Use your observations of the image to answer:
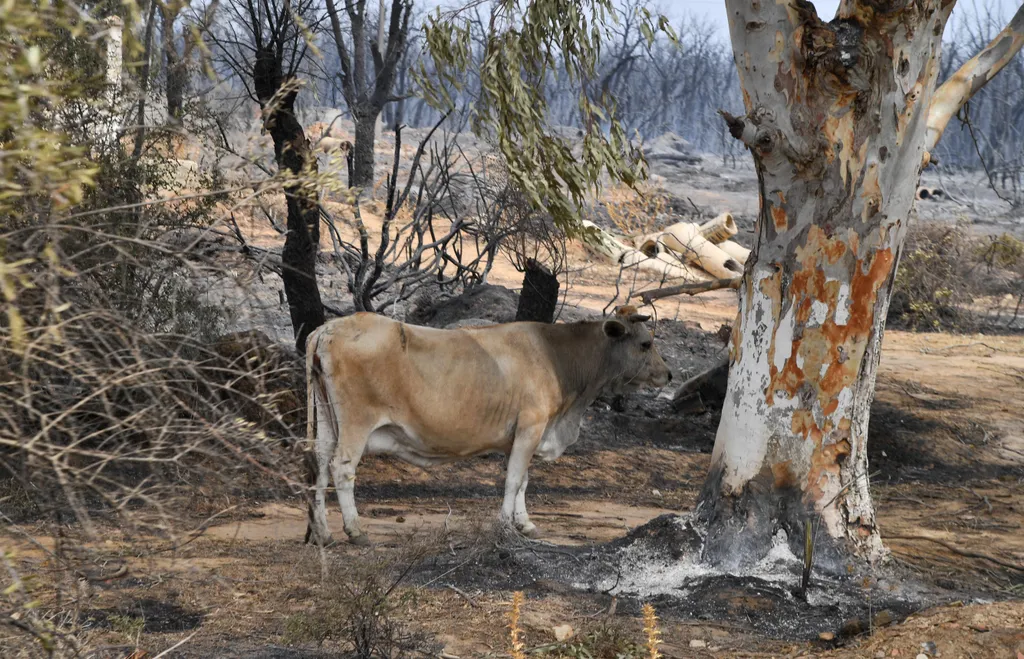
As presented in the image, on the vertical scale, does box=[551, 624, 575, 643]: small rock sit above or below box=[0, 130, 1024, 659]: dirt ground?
above

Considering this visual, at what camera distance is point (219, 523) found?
7.69m

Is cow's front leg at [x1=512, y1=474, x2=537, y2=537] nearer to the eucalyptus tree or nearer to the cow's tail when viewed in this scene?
the cow's tail

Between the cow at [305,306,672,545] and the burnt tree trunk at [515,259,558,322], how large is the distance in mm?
2781

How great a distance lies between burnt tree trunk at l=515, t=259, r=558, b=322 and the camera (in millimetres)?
11508

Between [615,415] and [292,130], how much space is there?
4.60 m

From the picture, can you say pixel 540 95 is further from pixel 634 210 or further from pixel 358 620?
pixel 634 210

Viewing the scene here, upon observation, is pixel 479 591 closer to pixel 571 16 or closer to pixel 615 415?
pixel 571 16

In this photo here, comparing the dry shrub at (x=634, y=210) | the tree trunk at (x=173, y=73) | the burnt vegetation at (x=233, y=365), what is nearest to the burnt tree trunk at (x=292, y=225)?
the burnt vegetation at (x=233, y=365)

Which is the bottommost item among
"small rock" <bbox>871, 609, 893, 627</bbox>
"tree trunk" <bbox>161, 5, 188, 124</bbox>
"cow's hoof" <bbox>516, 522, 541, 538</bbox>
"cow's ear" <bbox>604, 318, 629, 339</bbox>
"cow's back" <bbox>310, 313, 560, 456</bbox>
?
"cow's hoof" <bbox>516, 522, 541, 538</bbox>

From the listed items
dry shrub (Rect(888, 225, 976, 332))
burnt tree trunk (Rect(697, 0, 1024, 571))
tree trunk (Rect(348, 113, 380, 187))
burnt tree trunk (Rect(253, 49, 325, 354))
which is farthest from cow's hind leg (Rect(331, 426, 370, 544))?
dry shrub (Rect(888, 225, 976, 332))

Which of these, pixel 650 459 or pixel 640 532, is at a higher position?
pixel 640 532

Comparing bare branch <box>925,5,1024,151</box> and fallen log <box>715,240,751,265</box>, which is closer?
bare branch <box>925,5,1024,151</box>

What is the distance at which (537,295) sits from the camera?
1160 centimetres

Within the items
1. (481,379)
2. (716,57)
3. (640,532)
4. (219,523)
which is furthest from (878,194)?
(716,57)
